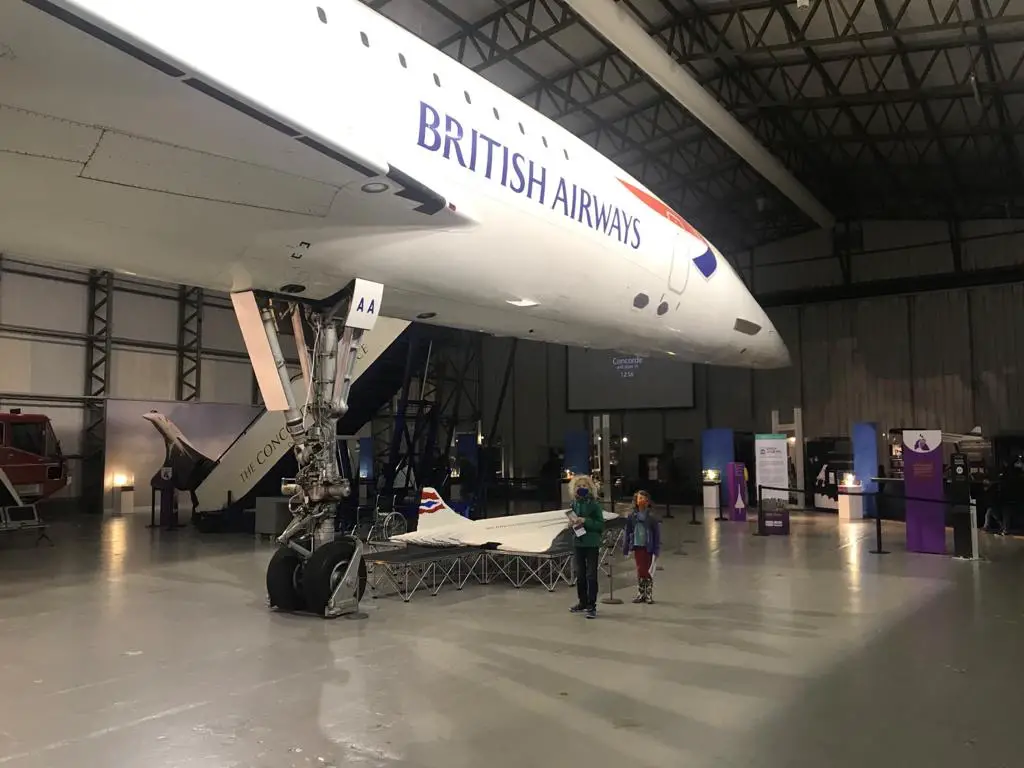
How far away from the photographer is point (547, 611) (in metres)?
6.83

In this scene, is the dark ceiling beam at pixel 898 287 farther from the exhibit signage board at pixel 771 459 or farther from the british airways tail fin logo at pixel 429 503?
the british airways tail fin logo at pixel 429 503

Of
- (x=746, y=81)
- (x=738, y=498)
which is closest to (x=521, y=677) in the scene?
(x=738, y=498)

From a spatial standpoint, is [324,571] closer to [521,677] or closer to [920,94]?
[521,677]

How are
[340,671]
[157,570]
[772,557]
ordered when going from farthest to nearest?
[772,557]
[157,570]
[340,671]

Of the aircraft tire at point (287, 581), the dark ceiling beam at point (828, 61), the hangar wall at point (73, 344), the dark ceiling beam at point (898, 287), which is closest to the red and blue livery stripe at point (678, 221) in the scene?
the aircraft tire at point (287, 581)

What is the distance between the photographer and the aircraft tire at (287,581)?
6734 millimetres

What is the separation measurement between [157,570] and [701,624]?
22.5 feet

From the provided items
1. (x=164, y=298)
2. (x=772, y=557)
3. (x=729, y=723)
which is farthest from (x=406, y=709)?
(x=164, y=298)

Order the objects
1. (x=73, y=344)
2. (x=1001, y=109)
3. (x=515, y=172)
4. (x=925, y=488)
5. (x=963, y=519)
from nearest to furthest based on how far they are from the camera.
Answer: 1. (x=515, y=172)
2. (x=963, y=519)
3. (x=925, y=488)
4. (x=1001, y=109)
5. (x=73, y=344)

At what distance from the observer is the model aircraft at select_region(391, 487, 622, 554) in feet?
26.3

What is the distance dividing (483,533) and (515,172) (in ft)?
14.1

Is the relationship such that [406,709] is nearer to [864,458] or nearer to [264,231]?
[264,231]

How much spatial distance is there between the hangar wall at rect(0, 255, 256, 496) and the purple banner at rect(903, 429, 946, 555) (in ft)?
59.1

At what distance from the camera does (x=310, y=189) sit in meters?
4.69
